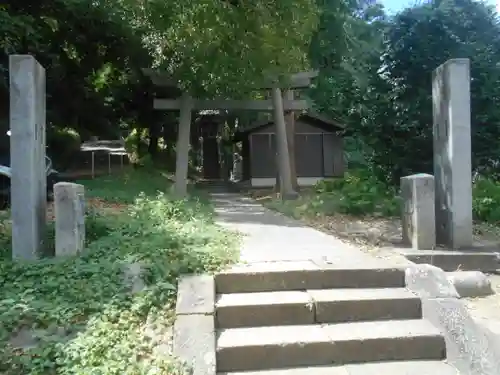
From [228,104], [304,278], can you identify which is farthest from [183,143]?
[304,278]

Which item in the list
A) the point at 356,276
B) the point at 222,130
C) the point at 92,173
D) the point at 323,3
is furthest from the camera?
the point at 222,130

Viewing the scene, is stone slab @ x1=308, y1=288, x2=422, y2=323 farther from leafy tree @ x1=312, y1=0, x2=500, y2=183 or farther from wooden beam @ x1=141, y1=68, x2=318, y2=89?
wooden beam @ x1=141, y1=68, x2=318, y2=89

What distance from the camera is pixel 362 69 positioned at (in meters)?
12.4

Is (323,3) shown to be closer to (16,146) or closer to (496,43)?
(496,43)

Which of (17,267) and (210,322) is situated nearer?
(210,322)

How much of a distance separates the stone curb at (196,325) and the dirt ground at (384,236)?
79.9 inches

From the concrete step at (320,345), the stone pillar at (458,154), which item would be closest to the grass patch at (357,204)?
the stone pillar at (458,154)

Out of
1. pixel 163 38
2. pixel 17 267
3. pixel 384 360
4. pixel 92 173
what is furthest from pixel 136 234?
pixel 92 173

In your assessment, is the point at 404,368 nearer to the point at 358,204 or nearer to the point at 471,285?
the point at 471,285

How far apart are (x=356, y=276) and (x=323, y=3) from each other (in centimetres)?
1151

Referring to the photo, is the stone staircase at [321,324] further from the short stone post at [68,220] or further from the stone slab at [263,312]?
the short stone post at [68,220]

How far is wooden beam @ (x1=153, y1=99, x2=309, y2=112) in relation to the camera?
14945 millimetres

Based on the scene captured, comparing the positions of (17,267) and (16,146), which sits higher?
(16,146)

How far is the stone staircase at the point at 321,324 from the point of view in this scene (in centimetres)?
368
